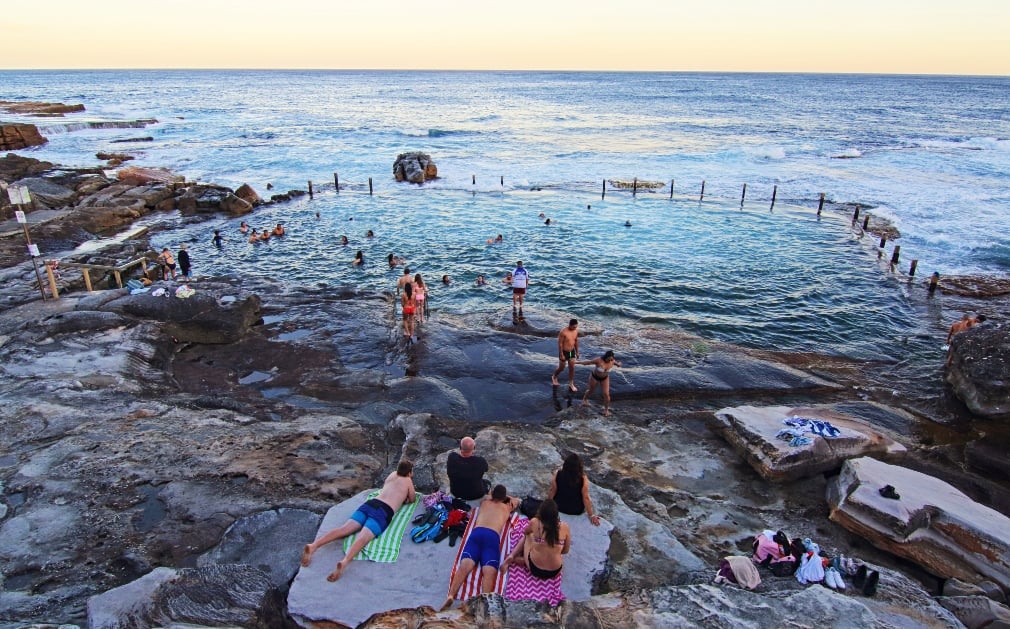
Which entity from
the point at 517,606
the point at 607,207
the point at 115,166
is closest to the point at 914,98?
the point at 607,207

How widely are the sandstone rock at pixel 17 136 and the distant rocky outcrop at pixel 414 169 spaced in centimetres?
4181

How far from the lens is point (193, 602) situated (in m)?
6.34

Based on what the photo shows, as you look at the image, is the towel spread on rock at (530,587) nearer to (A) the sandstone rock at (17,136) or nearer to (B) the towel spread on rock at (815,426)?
(B) the towel spread on rock at (815,426)

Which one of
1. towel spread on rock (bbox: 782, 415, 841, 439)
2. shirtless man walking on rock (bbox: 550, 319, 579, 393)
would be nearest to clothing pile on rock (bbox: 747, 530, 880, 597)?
towel spread on rock (bbox: 782, 415, 841, 439)

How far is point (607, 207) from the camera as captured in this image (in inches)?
1398

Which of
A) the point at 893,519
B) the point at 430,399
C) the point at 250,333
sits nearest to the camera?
the point at 893,519

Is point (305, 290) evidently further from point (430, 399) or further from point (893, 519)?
point (893, 519)

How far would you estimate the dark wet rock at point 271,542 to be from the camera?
277 inches

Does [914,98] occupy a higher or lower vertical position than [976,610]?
higher

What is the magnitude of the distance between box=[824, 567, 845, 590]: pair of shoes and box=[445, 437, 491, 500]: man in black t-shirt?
15.0ft

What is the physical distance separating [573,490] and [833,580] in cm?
343

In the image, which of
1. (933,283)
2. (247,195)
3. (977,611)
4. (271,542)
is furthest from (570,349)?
(247,195)

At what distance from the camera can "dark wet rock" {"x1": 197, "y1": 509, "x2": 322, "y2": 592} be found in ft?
23.1

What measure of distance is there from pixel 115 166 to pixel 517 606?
185ft
